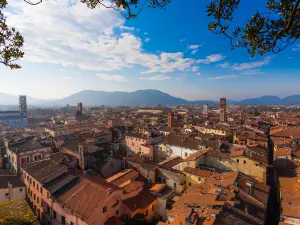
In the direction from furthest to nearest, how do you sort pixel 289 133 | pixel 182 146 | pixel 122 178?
pixel 289 133
pixel 182 146
pixel 122 178

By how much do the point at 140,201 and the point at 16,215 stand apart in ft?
37.1

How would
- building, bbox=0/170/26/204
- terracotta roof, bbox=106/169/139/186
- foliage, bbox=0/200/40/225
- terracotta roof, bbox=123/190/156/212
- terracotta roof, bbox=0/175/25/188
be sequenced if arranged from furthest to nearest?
terracotta roof, bbox=0/175/25/188 → terracotta roof, bbox=106/169/139/186 → building, bbox=0/170/26/204 → terracotta roof, bbox=123/190/156/212 → foliage, bbox=0/200/40/225

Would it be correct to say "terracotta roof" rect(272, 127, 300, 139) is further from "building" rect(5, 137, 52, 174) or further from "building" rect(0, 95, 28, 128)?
"building" rect(0, 95, 28, 128)

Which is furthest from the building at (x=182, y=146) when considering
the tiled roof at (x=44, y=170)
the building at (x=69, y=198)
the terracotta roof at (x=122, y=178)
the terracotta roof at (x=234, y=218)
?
the tiled roof at (x=44, y=170)

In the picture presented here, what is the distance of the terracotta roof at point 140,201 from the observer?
19748 millimetres

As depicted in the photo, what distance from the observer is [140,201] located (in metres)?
20.6

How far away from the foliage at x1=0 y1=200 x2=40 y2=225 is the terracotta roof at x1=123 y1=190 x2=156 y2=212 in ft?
28.2

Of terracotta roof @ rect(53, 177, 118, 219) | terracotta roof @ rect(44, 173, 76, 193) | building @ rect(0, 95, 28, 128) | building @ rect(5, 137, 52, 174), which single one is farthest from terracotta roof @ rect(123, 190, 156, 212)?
building @ rect(0, 95, 28, 128)

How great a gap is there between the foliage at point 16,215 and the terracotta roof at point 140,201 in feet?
28.2

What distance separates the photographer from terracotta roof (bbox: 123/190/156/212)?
777 inches

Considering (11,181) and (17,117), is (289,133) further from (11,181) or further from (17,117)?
(17,117)

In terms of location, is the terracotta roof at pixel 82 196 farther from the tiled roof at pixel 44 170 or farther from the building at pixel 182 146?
the building at pixel 182 146

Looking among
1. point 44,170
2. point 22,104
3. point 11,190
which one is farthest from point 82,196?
point 22,104

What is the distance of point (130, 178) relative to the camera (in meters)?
25.9
